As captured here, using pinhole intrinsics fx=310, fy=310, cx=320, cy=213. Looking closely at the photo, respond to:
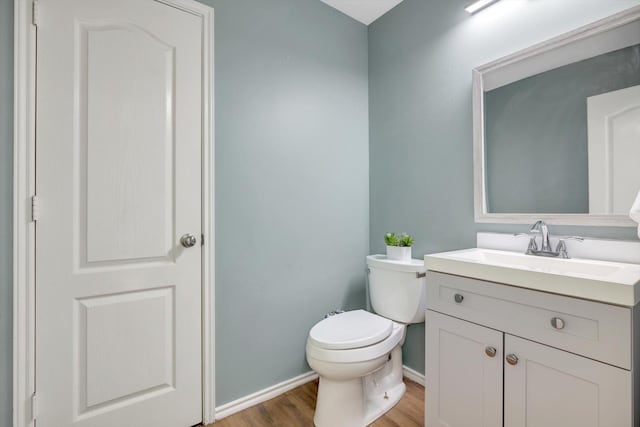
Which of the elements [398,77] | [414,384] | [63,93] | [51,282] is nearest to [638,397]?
[414,384]

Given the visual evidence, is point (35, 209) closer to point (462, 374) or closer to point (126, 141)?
point (126, 141)

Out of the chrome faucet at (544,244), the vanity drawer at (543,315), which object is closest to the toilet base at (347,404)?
the vanity drawer at (543,315)

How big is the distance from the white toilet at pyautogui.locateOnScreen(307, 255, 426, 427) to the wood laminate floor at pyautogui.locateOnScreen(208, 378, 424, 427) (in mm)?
53

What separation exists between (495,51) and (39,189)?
2130 mm

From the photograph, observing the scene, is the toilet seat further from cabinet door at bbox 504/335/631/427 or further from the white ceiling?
the white ceiling

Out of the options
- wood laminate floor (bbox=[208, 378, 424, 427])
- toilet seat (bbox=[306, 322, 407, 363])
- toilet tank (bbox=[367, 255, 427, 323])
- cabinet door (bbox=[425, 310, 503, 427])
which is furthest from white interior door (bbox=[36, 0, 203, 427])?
cabinet door (bbox=[425, 310, 503, 427])

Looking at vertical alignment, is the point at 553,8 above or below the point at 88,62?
above

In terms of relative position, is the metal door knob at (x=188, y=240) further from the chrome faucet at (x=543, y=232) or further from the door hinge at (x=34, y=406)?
the chrome faucet at (x=543, y=232)

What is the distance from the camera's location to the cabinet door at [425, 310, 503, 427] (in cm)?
112

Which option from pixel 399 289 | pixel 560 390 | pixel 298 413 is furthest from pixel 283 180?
pixel 560 390

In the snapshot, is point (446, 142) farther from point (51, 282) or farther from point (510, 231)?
point (51, 282)

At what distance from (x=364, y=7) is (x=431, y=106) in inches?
33.6

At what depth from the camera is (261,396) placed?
1.72 m

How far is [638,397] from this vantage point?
0.88 metres
